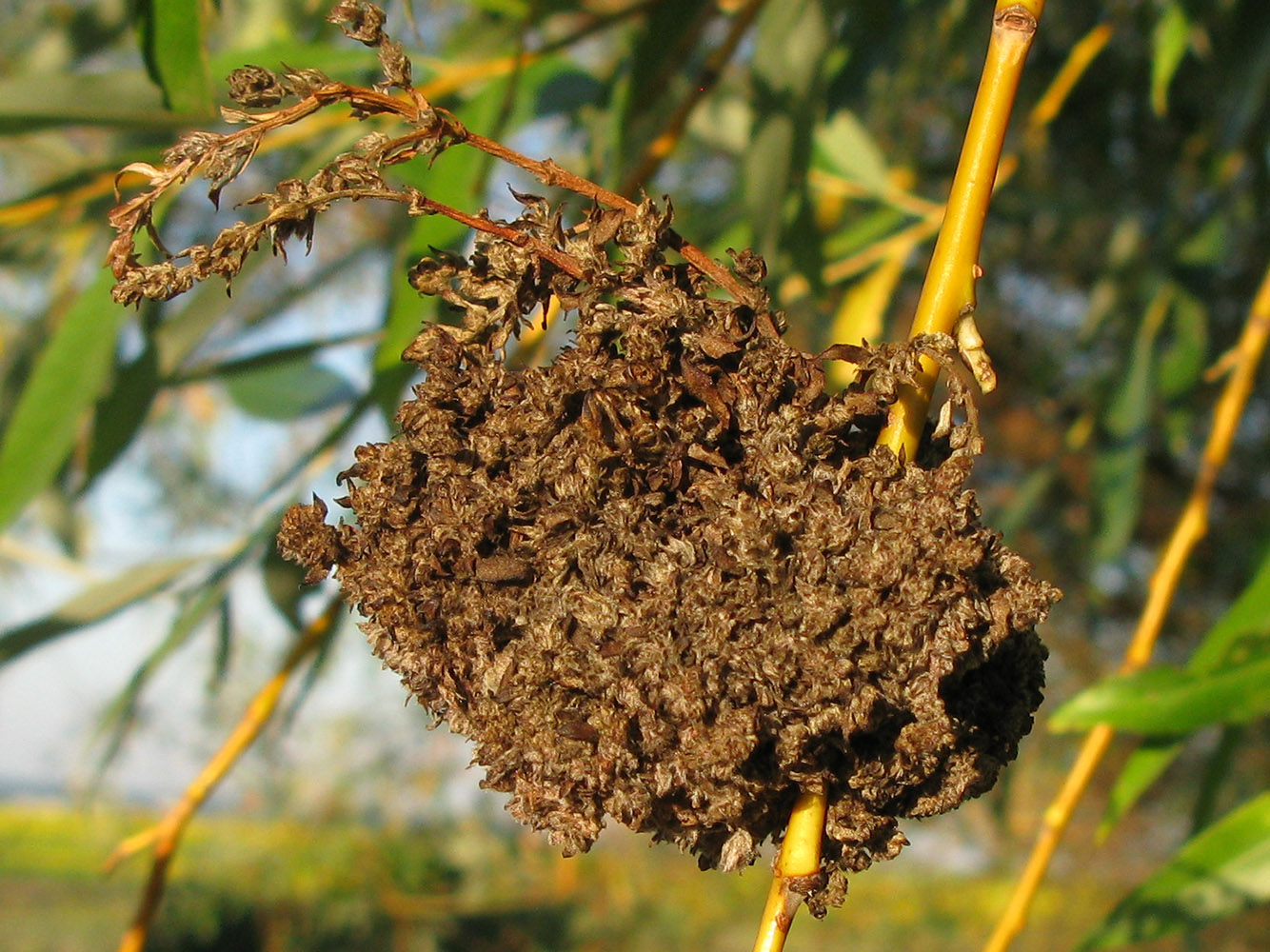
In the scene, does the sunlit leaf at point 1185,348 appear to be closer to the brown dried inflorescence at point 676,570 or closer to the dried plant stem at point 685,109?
the dried plant stem at point 685,109

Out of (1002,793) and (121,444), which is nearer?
(121,444)

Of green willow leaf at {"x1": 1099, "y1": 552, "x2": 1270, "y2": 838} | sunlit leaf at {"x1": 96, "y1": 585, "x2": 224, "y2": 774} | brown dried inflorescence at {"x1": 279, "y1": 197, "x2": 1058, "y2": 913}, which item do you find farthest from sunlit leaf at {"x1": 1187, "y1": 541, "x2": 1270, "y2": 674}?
sunlit leaf at {"x1": 96, "y1": 585, "x2": 224, "y2": 774}

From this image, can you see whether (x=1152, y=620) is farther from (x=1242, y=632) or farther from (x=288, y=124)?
(x=288, y=124)

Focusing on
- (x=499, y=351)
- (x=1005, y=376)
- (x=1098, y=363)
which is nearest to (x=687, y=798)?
(x=499, y=351)

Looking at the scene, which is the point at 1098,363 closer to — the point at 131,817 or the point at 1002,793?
the point at 1002,793

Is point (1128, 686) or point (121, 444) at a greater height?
point (121, 444)

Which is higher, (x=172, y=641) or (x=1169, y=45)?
(x=1169, y=45)

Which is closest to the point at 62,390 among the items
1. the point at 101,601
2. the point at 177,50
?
the point at 101,601

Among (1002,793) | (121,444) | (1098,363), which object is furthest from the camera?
(1098,363)
